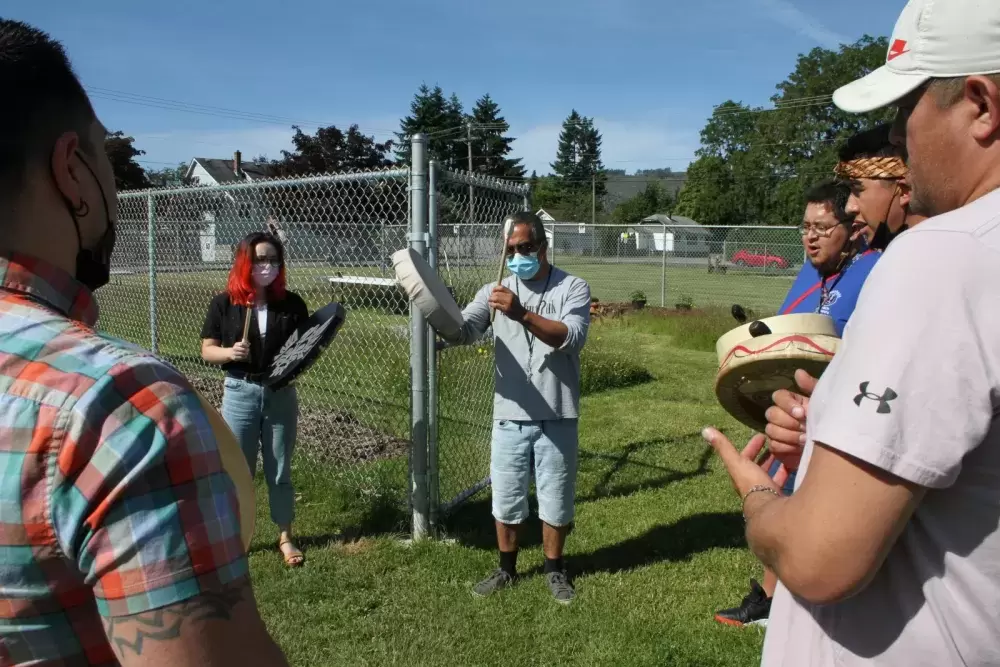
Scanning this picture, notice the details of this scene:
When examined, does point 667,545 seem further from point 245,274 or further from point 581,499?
point 245,274

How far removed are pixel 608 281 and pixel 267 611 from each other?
21.6 m

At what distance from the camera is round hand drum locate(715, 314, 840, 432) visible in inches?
59.8

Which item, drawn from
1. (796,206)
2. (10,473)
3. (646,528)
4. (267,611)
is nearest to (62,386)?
(10,473)

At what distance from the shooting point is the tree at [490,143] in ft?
234

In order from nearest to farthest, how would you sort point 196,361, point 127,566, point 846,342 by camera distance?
point 127,566, point 846,342, point 196,361

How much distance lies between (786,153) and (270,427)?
6083 centimetres

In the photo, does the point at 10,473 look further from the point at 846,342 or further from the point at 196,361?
the point at 196,361

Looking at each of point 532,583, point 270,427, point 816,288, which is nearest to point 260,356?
point 270,427

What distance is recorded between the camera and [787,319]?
61.6 inches

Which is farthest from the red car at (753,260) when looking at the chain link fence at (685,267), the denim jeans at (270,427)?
the denim jeans at (270,427)

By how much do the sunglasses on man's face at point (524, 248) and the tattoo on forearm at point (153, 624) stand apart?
3481 millimetres

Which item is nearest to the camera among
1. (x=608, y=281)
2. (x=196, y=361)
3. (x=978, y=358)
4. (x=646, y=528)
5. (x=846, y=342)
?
(x=978, y=358)

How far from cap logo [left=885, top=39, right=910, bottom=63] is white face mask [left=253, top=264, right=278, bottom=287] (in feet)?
12.6

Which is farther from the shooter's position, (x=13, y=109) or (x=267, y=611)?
(x=267, y=611)
